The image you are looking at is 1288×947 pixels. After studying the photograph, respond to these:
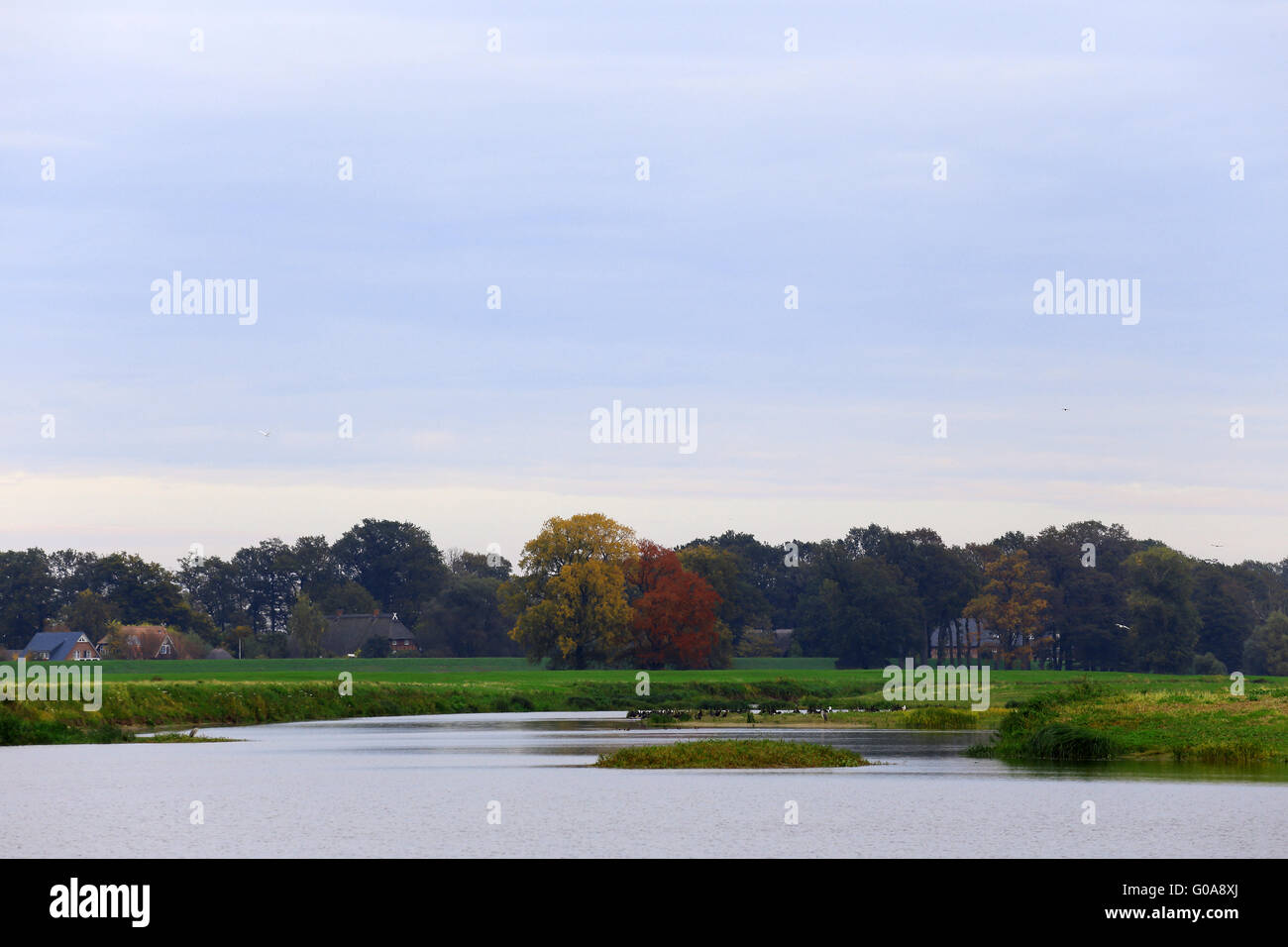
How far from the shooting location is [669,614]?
138000 mm

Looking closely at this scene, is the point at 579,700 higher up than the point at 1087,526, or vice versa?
the point at 1087,526

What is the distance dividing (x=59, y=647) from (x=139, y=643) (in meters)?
12.0

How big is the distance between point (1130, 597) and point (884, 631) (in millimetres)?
26782

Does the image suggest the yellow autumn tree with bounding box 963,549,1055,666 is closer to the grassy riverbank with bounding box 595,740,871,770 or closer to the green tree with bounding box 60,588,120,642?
the green tree with bounding box 60,588,120,642

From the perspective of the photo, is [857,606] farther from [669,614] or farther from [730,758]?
[730,758]

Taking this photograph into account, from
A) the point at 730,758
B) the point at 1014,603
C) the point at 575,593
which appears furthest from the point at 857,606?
the point at 730,758

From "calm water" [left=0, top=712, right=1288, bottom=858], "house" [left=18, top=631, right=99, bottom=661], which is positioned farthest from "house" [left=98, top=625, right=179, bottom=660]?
"calm water" [left=0, top=712, right=1288, bottom=858]

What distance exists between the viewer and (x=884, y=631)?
169 m

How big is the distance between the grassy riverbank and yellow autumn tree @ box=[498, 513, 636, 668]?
2946 inches

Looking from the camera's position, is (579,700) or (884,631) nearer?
(579,700)

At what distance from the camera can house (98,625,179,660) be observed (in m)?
173
